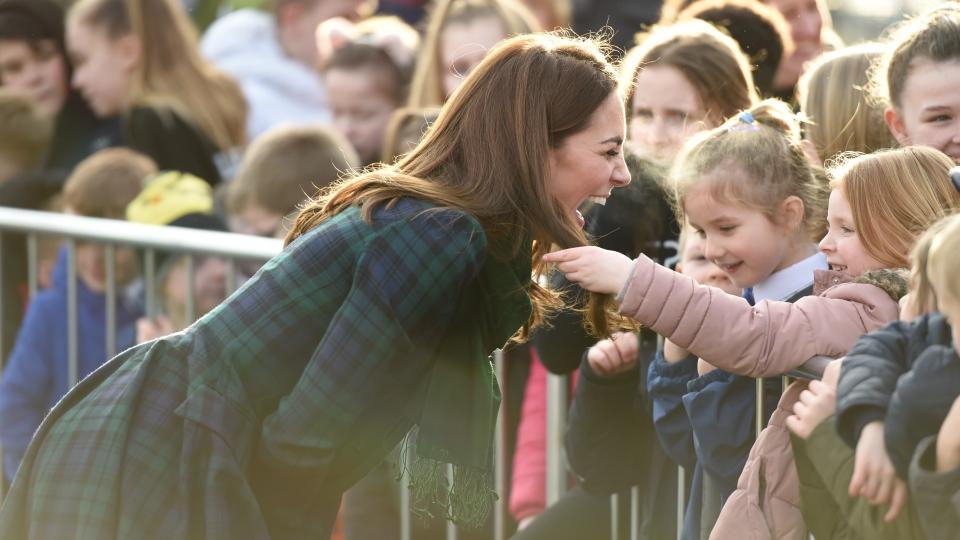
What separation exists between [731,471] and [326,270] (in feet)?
3.17

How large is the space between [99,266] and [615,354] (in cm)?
194

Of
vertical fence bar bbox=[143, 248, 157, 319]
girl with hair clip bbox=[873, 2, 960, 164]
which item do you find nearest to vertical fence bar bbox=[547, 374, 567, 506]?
girl with hair clip bbox=[873, 2, 960, 164]

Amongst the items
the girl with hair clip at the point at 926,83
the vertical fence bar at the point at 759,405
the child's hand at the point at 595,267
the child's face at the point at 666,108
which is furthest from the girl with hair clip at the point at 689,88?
the child's hand at the point at 595,267

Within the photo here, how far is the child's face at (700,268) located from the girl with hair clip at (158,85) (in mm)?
3105

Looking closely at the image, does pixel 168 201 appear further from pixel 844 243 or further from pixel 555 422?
pixel 844 243

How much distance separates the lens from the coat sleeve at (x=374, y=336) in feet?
11.0

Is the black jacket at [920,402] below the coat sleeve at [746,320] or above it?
below

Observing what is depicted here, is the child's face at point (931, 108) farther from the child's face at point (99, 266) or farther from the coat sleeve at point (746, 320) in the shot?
the child's face at point (99, 266)

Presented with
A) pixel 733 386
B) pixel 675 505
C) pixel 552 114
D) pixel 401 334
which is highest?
pixel 552 114

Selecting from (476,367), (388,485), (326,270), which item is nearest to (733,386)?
(476,367)

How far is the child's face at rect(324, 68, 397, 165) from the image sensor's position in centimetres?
677

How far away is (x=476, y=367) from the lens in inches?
136

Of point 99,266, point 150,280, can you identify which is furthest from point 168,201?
point 150,280

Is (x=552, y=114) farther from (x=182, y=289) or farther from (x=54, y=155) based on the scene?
(x=54, y=155)
